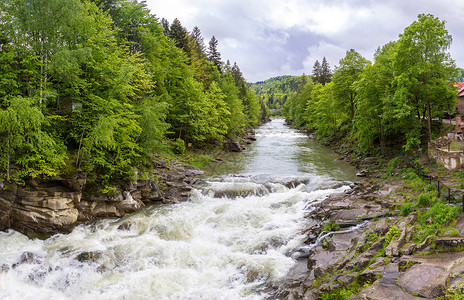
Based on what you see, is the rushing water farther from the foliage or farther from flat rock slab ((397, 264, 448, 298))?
the foliage

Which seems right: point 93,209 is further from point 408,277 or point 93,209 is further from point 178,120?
point 178,120

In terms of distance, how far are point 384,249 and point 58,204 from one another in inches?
591

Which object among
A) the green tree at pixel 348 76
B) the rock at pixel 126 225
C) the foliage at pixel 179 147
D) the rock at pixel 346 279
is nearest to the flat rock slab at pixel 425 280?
the rock at pixel 346 279

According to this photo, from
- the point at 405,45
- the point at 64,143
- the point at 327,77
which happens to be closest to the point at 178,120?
the point at 64,143

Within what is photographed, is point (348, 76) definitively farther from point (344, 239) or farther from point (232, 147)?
point (344, 239)

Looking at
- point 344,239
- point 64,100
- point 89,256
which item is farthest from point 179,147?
point 344,239

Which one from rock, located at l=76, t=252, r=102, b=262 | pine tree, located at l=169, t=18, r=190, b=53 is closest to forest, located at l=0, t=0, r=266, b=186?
rock, located at l=76, t=252, r=102, b=262

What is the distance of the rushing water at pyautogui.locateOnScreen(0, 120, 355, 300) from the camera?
11141 mm

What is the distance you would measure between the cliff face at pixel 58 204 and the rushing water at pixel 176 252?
0.64 metres

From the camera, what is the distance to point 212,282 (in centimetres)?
1159

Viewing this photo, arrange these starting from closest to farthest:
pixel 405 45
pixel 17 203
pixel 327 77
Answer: pixel 17 203
pixel 405 45
pixel 327 77

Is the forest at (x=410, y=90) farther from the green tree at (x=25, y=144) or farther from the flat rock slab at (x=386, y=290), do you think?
the green tree at (x=25, y=144)

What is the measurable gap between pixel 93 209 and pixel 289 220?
11.5 meters

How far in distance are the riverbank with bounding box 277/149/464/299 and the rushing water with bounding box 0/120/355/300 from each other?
1427 millimetres
